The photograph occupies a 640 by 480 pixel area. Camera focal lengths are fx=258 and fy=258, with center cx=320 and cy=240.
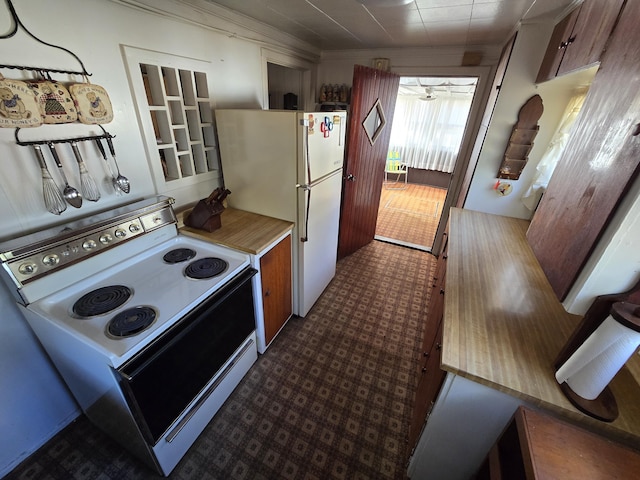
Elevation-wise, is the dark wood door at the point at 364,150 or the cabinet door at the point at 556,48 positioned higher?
the cabinet door at the point at 556,48

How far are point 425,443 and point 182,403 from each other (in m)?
1.08

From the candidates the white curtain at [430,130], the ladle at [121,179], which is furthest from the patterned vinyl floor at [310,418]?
the white curtain at [430,130]

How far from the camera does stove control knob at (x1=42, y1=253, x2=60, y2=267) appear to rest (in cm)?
105

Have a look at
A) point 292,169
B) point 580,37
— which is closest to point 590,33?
point 580,37

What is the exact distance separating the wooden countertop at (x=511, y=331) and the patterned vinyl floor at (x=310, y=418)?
88 centimetres

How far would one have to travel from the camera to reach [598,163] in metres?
0.75

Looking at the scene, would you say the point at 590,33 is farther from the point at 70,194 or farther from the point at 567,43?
the point at 70,194

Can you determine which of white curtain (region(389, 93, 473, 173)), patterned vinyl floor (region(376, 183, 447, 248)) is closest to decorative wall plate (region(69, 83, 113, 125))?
patterned vinyl floor (region(376, 183, 447, 248))

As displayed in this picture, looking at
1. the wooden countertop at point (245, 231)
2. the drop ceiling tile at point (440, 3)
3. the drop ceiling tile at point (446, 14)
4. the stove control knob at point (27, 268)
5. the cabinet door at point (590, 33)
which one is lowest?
the wooden countertop at point (245, 231)

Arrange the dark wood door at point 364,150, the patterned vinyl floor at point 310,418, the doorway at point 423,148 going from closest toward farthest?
the patterned vinyl floor at point 310,418 → the dark wood door at point 364,150 → the doorway at point 423,148

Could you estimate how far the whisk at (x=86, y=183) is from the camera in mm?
1177

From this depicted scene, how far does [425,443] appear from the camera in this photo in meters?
1.06

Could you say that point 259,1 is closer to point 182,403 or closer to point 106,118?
point 106,118

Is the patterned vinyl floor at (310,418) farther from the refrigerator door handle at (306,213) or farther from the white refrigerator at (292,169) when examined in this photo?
the refrigerator door handle at (306,213)
